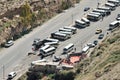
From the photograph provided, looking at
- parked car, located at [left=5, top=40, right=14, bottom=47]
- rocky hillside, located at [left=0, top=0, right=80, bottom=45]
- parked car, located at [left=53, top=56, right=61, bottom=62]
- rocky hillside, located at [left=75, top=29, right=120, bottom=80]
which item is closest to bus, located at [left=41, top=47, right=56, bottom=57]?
parked car, located at [left=53, top=56, right=61, bottom=62]

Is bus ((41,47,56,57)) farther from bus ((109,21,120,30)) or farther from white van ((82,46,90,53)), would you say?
bus ((109,21,120,30))

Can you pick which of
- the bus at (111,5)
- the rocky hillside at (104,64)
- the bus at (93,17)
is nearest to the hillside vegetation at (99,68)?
the rocky hillside at (104,64)

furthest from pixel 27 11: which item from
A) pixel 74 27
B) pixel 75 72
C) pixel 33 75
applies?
pixel 75 72

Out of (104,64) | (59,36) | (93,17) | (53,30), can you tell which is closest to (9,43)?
(59,36)

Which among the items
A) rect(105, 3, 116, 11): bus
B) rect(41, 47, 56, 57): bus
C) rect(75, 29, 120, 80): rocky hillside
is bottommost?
rect(41, 47, 56, 57): bus

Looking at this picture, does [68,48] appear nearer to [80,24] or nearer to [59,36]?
[59,36]

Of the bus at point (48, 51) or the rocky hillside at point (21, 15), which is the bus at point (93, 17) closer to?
the rocky hillside at point (21, 15)
